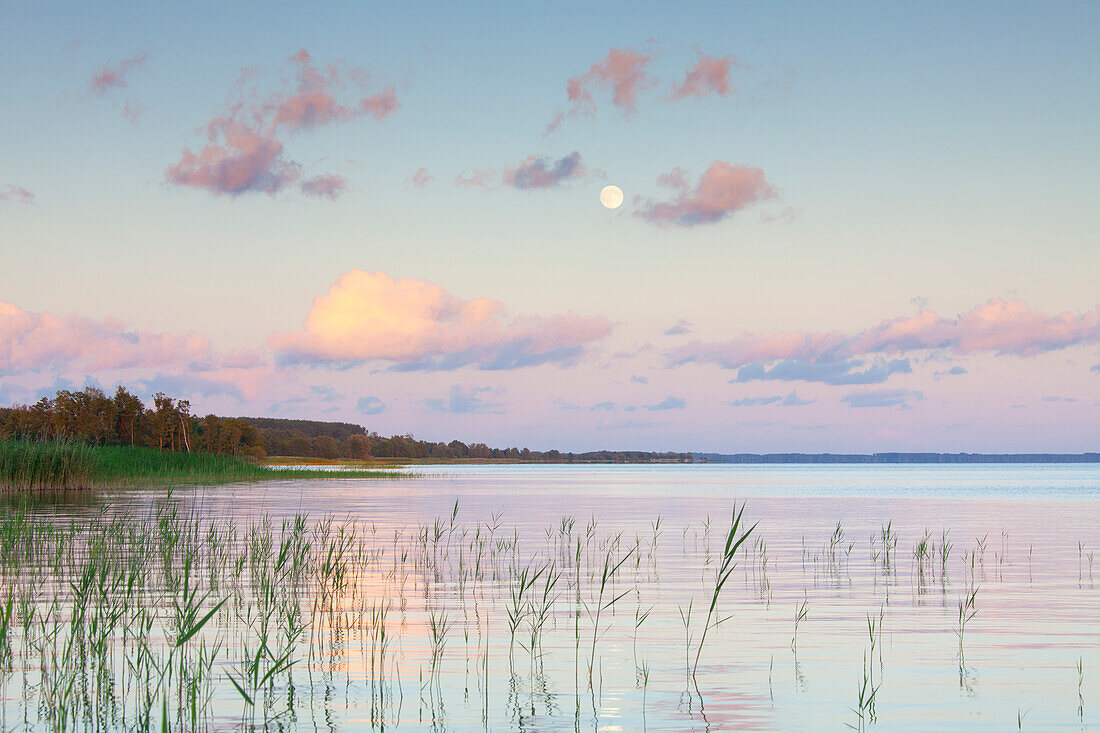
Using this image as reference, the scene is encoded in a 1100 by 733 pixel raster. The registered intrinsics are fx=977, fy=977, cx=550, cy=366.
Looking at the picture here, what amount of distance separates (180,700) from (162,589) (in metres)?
8.60

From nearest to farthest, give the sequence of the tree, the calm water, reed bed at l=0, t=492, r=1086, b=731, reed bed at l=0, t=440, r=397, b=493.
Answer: reed bed at l=0, t=492, r=1086, b=731, the calm water, reed bed at l=0, t=440, r=397, b=493, the tree

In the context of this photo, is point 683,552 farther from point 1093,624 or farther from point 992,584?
point 1093,624

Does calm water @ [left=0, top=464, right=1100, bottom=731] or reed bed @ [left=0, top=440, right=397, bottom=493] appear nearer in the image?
calm water @ [left=0, top=464, right=1100, bottom=731]

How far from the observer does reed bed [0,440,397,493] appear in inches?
1640

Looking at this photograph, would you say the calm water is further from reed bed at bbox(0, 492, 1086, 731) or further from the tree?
the tree

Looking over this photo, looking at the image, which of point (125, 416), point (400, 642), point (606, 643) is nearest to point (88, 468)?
point (400, 642)

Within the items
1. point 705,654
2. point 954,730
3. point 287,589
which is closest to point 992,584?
point 705,654

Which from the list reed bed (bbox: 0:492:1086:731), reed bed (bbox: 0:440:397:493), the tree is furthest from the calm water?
the tree

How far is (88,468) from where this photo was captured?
46.9 m

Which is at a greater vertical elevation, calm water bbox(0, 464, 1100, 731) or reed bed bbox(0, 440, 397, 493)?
reed bed bbox(0, 440, 397, 493)

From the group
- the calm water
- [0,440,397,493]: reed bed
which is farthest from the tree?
the calm water

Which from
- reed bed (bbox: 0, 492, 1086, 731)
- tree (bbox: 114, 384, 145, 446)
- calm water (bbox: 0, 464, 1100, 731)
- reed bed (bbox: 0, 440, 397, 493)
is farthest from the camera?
tree (bbox: 114, 384, 145, 446)

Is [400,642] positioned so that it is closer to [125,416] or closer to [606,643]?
[606,643]

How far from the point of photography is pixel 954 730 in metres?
9.58
